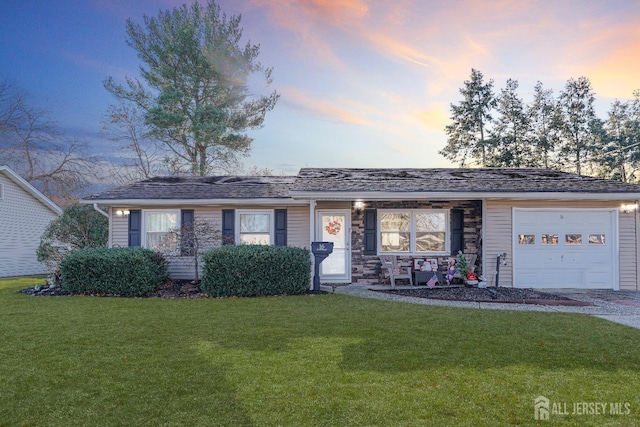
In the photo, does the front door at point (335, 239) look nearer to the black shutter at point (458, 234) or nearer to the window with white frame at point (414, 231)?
the window with white frame at point (414, 231)

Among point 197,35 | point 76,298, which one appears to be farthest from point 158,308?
point 197,35

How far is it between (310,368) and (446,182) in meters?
8.16

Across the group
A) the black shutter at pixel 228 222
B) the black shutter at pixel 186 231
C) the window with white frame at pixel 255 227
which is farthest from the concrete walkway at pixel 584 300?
the black shutter at pixel 186 231

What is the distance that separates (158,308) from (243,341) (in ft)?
11.1

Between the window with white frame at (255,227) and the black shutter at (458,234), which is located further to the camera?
the window with white frame at (255,227)

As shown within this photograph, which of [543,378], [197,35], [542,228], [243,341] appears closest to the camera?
[543,378]

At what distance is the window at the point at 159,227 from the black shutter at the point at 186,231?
19 cm

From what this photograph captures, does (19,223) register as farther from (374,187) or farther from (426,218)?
(426,218)

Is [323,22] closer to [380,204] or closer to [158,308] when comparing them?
[380,204]

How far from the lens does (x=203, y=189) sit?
12078 mm

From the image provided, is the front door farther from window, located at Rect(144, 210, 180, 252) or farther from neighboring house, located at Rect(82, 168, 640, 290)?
window, located at Rect(144, 210, 180, 252)

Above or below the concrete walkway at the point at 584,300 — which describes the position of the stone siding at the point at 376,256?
above

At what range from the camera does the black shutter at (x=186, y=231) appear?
10820 millimetres

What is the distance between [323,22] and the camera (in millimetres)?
12328
